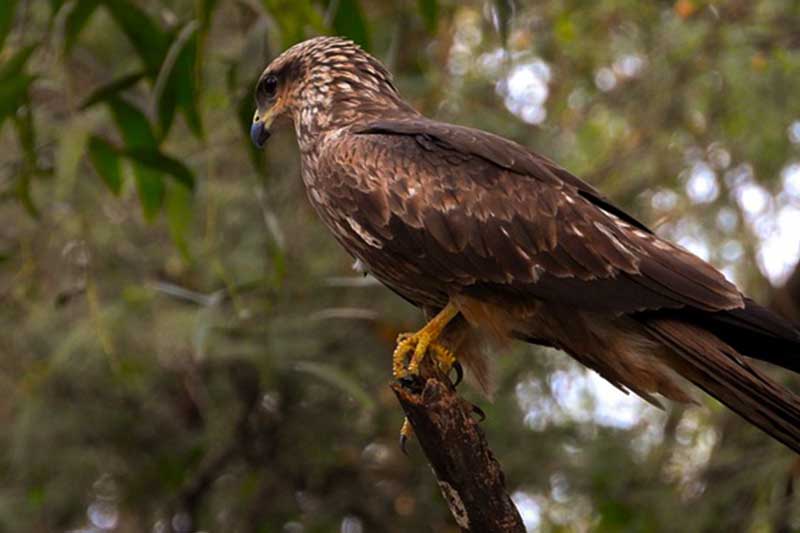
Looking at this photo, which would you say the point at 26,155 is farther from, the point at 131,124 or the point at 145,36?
the point at 145,36

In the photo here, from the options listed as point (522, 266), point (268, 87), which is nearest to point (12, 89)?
point (268, 87)

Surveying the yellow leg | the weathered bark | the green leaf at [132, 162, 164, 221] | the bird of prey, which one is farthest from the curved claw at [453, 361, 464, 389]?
the green leaf at [132, 162, 164, 221]

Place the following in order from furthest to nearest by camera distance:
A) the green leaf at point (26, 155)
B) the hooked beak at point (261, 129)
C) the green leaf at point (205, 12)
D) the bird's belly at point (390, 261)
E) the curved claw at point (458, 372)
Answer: the green leaf at point (26, 155) < the green leaf at point (205, 12) < the hooked beak at point (261, 129) < the curved claw at point (458, 372) < the bird's belly at point (390, 261)

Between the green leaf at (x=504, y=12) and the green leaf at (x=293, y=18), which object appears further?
the green leaf at (x=293, y=18)

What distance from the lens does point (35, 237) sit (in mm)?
8312

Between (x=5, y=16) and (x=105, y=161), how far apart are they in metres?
0.74

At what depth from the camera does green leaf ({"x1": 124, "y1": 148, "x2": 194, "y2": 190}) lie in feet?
20.9

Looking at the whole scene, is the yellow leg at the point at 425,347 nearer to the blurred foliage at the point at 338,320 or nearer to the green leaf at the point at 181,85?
the green leaf at the point at 181,85

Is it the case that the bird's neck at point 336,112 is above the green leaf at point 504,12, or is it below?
below

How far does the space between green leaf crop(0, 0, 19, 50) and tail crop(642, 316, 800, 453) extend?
123 inches

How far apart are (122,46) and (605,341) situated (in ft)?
16.3

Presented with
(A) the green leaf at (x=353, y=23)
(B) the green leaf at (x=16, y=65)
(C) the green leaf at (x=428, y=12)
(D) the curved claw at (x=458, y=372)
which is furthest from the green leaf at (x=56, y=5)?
(D) the curved claw at (x=458, y=372)

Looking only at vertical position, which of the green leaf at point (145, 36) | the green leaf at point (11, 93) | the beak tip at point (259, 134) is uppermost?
the beak tip at point (259, 134)

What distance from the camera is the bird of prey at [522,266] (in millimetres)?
4516
